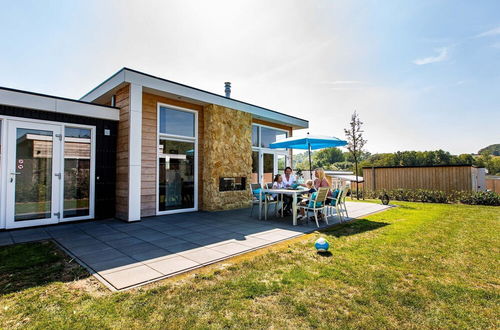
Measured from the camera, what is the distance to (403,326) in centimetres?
178

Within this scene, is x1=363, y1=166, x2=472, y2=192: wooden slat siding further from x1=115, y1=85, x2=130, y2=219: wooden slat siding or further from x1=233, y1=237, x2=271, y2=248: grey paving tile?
x1=115, y1=85, x2=130, y2=219: wooden slat siding

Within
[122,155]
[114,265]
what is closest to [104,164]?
[122,155]

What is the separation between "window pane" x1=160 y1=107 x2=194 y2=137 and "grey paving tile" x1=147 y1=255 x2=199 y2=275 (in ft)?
13.8

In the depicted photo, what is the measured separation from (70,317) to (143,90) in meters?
5.36

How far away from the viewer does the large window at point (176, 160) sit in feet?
21.5

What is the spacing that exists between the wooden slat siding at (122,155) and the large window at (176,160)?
0.86 m

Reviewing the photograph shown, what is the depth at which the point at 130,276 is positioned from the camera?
2.66 meters

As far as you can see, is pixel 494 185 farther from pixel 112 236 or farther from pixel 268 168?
pixel 112 236

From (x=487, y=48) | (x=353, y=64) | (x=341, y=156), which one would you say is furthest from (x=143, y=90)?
(x=341, y=156)

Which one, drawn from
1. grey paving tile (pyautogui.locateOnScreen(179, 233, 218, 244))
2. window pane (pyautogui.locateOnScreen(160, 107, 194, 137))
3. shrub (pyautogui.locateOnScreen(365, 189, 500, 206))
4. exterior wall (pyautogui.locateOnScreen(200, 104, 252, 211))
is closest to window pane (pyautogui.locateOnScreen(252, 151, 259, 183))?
exterior wall (pyautogui.locateOnScreen(200, 104, 252, 211))

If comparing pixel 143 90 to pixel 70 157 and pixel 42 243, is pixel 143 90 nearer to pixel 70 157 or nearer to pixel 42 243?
pixel 70 157

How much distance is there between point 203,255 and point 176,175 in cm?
389

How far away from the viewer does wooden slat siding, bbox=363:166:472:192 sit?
34.4 feet

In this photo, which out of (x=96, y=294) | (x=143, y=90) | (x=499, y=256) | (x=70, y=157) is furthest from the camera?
(x=143, y=90)
